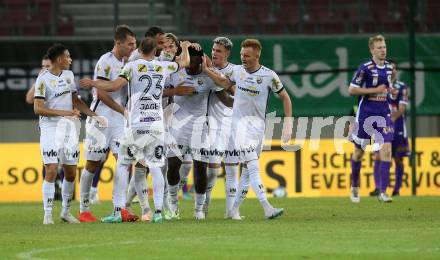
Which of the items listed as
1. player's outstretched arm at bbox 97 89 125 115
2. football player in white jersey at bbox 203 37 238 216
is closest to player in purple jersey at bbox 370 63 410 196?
football player in white jersey at bbox 203 37 238 216

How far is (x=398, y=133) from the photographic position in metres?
20.8

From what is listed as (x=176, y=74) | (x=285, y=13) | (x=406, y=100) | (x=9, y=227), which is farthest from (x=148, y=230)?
(x=285, y=13)

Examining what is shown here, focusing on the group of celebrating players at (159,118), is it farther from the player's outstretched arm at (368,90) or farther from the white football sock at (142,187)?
the player's outstretched arm at (368,90)

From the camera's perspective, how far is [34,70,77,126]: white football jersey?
43.0 feet

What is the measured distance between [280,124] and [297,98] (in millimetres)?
615

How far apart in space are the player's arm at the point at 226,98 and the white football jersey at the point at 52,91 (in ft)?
6.47

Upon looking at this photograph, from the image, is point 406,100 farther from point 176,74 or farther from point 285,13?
point 176,74

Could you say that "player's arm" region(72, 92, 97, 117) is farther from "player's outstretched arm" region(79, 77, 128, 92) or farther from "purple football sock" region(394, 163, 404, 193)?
"purple football sock" region(394, 163, 404, 193)

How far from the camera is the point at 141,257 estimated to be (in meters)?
9.08

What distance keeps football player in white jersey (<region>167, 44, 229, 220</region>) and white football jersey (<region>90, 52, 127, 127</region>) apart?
0.68 meters

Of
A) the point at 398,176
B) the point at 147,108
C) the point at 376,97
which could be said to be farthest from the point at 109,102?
the point at 398,176

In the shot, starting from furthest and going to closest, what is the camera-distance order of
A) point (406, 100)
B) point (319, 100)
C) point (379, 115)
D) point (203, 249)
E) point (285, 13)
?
point (285, 13) → point (319, 100) → point (406, 100) → point (379, 115) → point (203, 249)

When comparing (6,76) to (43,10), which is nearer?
(6,76)

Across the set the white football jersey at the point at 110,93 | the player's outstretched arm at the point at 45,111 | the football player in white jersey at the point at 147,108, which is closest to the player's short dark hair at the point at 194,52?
the football player in white jersey at the point at 147,108
